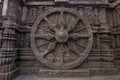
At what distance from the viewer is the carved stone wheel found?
3.93 m

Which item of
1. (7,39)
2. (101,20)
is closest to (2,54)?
(7,39)

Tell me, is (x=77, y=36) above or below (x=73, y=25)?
below

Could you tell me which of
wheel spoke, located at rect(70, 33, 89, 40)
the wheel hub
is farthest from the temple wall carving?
wheel spoke, located at rect(70, 33, 89, 40)

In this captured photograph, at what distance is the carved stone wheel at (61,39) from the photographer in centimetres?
393

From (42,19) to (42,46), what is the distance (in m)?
1.07

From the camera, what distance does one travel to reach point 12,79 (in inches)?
133

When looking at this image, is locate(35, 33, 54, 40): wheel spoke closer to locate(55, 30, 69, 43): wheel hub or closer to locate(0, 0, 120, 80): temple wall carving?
locate(0, 0, 120, 80): temple wall carving

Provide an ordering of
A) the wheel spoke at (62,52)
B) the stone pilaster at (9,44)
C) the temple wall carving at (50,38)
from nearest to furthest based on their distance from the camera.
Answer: the stone pilaster at (9,44)
the temple wall carving at (50,38)
the wheel spoke at (62,52)

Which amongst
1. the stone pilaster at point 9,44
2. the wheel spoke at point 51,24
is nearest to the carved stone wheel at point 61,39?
the wheel spoke at point 51,24

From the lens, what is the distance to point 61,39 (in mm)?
3953

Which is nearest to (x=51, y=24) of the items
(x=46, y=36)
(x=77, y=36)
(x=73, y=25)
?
(x=46, y=36)

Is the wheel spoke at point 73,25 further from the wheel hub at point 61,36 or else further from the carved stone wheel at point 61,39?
the wheel hub at point 61,36

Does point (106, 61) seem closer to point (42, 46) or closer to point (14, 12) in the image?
point (42, 46)

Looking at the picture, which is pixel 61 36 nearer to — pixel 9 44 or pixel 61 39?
pixel 61 39
